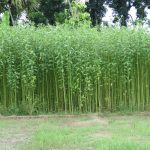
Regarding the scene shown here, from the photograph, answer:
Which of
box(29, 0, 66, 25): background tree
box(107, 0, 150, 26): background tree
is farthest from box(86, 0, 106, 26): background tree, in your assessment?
box(29, 0, 66, 25): background tree

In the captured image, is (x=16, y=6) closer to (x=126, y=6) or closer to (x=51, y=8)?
(x=51, y=8)

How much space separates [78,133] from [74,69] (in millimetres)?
3153

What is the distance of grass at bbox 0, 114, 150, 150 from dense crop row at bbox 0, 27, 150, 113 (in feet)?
2.52

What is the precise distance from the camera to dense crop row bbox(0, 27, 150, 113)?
11.6m

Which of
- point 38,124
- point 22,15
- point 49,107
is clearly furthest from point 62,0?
point 38,124

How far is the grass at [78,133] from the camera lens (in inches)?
299

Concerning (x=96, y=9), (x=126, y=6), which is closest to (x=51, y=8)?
(x=96, y=9)

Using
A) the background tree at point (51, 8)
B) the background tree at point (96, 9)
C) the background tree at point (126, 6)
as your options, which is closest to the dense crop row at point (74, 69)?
the background tree at point (51, 8)

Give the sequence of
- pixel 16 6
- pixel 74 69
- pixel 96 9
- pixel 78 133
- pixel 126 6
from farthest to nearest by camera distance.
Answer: pixel 126 6, pixel 96 9, pixel 16 6, pixel 74 69, pixel 78 133

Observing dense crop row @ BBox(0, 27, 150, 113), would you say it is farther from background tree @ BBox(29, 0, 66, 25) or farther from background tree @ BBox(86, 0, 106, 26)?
background tree @ BBox(86, 0, 106, 26)

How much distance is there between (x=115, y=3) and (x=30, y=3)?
12.9 meters

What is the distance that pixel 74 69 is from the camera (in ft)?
38.4

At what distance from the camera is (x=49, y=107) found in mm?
12258

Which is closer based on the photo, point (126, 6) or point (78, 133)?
point (78, 133)
